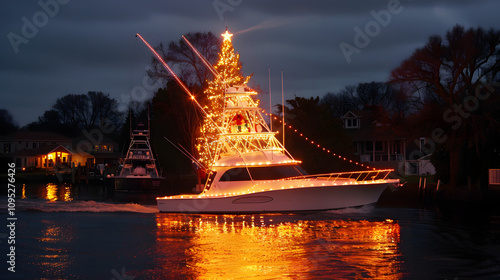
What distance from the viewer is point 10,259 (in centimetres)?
1872

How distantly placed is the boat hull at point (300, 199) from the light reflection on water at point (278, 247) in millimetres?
461

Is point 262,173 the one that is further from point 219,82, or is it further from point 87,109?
point 87,109

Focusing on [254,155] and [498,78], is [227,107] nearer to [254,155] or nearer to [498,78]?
[254,155]

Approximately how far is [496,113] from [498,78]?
14.2m

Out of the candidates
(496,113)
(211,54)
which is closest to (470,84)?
(496,113)

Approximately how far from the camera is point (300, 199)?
26797 mm

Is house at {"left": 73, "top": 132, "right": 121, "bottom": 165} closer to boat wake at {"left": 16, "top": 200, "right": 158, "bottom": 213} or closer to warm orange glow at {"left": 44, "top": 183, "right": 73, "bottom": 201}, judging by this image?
warm orange glow at {"left": 44, "top": 183, "right": 73, "bottom": 201}

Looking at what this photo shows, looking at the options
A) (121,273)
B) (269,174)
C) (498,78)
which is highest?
(498,78)

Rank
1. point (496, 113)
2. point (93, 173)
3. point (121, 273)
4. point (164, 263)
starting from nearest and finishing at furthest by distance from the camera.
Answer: point (121, 273) < point (164, 263) < point (496, 113) < point (93, 173)

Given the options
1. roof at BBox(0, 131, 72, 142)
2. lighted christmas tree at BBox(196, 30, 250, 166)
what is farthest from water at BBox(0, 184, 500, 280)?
roof at BBox(0, 131, 72, 142)

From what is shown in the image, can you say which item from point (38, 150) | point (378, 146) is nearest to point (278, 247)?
point (378, 146)

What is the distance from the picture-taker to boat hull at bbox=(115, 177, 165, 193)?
48.2 meters

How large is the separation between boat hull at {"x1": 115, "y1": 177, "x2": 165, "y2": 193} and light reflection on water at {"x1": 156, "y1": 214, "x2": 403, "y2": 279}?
20.8 meters

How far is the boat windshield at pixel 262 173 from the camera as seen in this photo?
1074 inches
